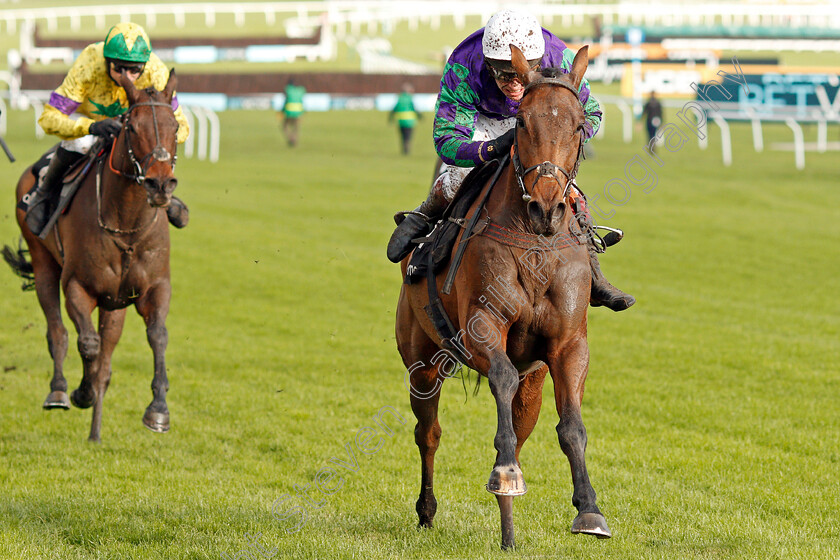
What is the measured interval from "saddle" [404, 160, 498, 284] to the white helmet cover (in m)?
0.53

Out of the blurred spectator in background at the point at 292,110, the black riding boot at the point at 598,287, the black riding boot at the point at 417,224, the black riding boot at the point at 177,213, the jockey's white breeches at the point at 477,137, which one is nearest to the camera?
the black riding boot at the point at 598,287

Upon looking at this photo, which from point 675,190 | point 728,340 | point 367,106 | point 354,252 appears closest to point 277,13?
point 367,106

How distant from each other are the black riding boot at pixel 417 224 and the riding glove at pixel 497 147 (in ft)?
2.42

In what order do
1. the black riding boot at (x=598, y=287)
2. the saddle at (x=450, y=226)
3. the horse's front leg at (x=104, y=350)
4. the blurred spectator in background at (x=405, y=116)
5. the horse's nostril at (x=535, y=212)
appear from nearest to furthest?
the horse's nostril at (x=535, y=212) < the black riding boot at (x=598, y=287) < the saddle at (x=450, y=226) < the horse's front leg at (x=104, y=350) < the blurred spectator in background at (x=405, y=116)

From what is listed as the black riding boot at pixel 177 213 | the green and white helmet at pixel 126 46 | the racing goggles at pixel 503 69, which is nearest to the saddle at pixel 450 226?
the racing goggles at pixel 503 69

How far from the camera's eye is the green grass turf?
5.62 meters

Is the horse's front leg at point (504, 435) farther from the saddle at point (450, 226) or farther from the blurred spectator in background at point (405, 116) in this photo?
the blurred spectator in background at point (405, 116)

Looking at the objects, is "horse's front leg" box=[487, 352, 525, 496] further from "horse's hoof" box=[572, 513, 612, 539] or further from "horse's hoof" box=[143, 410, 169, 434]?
"horse's hoof" box=[143, 410, 169, 434]

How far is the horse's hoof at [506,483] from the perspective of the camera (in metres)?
4.27

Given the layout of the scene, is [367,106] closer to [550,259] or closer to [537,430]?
[537,430]

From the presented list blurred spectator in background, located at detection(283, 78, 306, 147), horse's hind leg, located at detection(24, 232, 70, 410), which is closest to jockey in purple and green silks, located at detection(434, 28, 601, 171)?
horse's hind leg, located at detection(24, 232, 70, 410)

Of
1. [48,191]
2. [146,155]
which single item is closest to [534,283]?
[146,155]

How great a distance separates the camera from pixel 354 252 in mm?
16859

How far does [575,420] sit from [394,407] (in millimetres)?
4622
